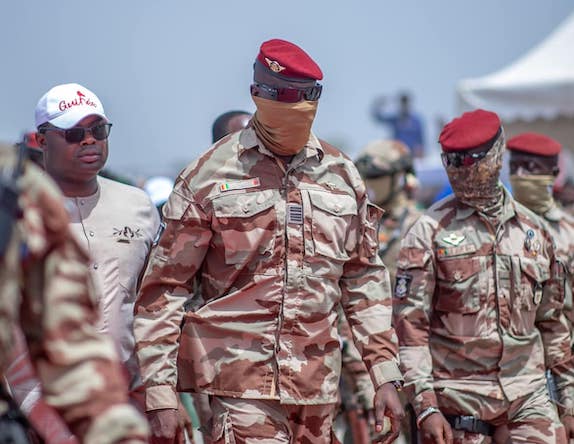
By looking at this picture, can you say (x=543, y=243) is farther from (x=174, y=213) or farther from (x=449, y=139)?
(x=174, y=213)

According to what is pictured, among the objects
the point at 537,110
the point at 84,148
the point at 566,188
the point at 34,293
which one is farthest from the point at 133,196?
the point at 537,110

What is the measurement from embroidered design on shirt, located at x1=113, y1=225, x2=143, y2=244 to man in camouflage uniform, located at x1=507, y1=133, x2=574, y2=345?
313 cm

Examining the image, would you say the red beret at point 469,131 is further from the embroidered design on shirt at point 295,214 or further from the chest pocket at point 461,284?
the embroidered design on shirt at point 295,214

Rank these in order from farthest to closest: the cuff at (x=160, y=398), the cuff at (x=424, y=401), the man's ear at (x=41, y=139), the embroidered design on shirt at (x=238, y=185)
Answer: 1. the cuff at (x=424, y=401)
2. the man's ear at (x=41, y=139)
3. the embroidered design on shirt at (x=238, y=185)
4. the cuff at (x=160, y=398)

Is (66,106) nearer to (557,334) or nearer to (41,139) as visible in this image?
(41,139)

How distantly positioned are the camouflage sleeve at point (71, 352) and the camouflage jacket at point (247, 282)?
6.68 ft

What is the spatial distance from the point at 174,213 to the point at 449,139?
1886mm

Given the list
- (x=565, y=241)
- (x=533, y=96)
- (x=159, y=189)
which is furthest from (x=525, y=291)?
(x=533, y=96)

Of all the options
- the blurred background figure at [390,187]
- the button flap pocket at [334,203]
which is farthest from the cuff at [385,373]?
the blurred background figure at [390,187]

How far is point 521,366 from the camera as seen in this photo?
249 inches

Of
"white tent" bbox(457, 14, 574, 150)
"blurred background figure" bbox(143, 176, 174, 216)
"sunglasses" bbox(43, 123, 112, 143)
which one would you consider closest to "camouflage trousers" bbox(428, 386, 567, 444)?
"sunglasses" bbox(43, 123, 112, 143)

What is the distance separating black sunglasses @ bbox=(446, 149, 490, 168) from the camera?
21.2ft

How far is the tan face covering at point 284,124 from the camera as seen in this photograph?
5.47m

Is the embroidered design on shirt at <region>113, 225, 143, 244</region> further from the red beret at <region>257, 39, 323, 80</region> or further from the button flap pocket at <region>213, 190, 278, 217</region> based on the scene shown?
the red beret at <region>257, 39, 323, 80</region>
